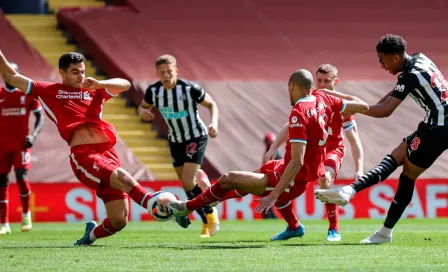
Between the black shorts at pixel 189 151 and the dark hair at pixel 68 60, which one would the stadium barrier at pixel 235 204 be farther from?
the dark hair at pixel 68 60

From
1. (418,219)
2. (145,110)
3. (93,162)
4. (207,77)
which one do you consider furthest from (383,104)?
(207,77)

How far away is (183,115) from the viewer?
1134 cm

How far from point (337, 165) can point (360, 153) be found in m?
0.36

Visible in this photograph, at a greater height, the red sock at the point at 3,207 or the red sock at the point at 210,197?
the red sock at the point at 210,197

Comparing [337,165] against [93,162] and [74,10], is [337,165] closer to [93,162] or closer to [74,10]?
[93,162]

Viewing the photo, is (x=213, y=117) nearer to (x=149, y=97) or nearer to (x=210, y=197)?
(x=149, y=97)

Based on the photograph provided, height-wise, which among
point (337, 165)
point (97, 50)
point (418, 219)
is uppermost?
point (97, 50)

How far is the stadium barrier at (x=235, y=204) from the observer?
16.2 meters

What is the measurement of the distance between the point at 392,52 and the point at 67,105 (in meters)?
3.04

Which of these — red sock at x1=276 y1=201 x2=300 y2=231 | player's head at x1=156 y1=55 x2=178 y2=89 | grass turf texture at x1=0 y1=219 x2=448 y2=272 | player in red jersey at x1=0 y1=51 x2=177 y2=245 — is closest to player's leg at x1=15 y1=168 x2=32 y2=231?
grass turf texture at x1=0 y1=219 x2=448 y2=272

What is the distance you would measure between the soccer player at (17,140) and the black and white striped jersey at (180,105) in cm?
238

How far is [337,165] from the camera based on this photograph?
10.0m

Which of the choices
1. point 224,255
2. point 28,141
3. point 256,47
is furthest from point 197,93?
point 256,47

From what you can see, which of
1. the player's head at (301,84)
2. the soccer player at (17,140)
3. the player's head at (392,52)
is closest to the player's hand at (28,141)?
the soccer player at (17,140)
